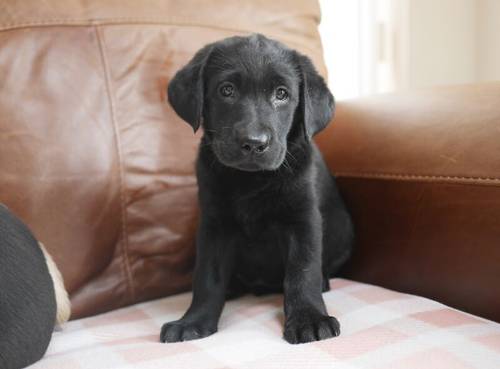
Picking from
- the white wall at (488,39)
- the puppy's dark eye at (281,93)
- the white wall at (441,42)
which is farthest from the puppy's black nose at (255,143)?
the white wall at (488,39)

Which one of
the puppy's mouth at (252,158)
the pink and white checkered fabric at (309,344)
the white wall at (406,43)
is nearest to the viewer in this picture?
the pink and white checkered fabric at (309,344)

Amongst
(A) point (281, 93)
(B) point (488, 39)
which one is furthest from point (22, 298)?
(B) point (488, 39)

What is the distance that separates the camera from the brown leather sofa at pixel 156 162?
1.32 metres

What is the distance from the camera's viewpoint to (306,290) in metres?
1.29

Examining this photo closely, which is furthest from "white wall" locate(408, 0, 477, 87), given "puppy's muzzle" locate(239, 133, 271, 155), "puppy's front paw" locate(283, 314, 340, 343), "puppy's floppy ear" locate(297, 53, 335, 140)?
"puppy's front paw" locate(283, 314, 340, 343)

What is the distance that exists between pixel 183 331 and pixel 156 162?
0.56 meters

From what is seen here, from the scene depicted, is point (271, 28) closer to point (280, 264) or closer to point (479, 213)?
point (280, 264)

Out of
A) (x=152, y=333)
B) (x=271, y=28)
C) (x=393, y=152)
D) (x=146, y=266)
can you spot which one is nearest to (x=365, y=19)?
(x=271, y=28)

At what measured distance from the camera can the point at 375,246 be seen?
157cm

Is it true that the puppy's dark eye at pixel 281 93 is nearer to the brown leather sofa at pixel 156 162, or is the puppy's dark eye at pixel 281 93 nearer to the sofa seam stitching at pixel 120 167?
the brown leather sofa at pixel 156 162

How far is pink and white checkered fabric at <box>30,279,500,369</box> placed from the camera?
1.01 m

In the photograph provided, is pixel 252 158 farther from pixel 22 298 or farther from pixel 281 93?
pixel 22 298

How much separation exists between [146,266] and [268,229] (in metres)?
0.41

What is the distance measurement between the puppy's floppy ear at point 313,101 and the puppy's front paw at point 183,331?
53 centimetres
